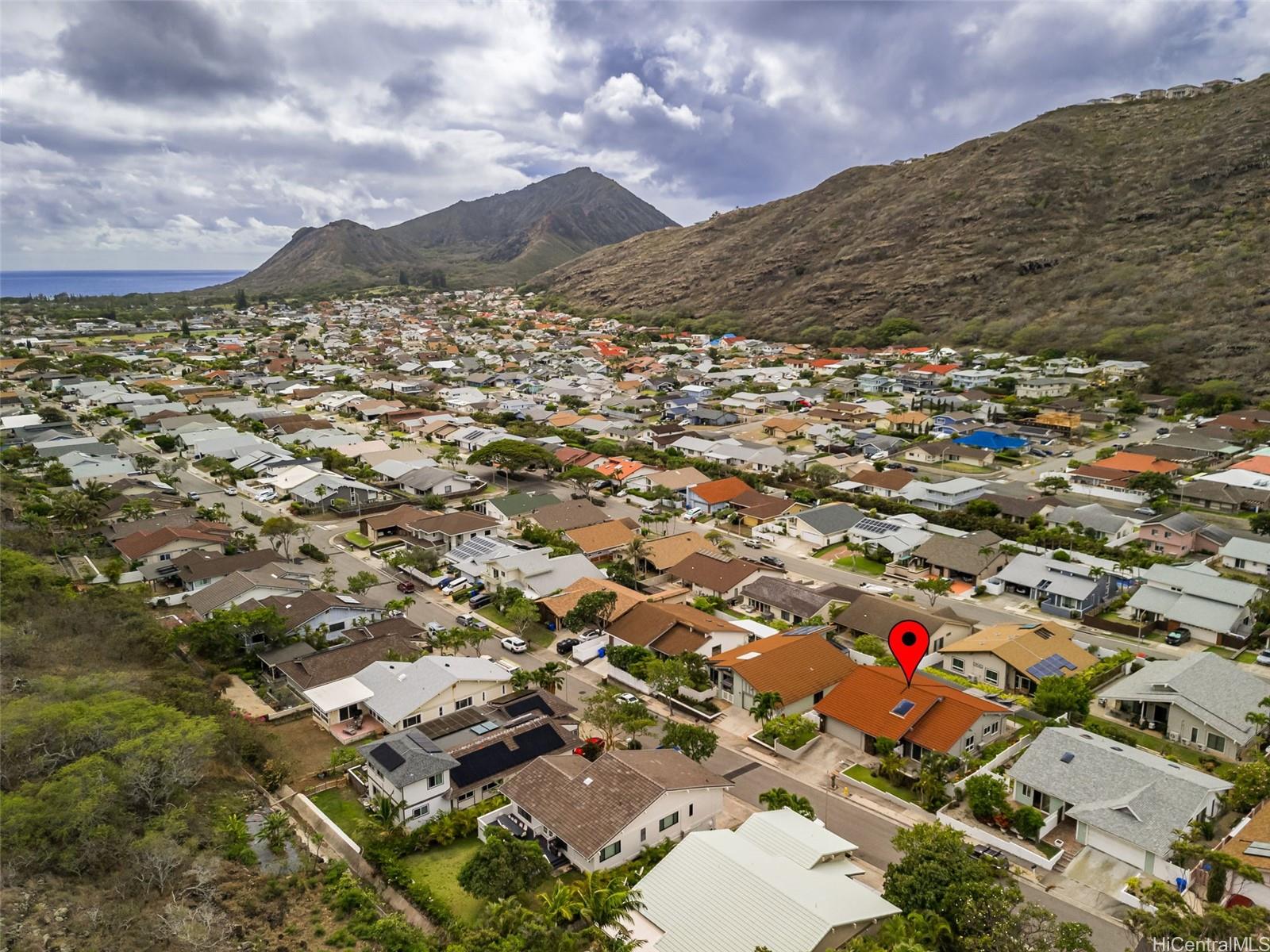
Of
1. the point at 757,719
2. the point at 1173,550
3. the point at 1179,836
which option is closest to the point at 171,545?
the point at 757,719

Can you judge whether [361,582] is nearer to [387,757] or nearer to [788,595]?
[387,757]

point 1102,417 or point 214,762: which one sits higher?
point 1102,417

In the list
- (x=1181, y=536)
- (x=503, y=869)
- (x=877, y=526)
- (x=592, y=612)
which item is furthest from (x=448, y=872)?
(x=1181, y=536)

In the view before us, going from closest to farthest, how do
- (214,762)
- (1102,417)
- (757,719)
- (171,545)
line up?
(214,762), (757,719), (171,545), (1102,417)

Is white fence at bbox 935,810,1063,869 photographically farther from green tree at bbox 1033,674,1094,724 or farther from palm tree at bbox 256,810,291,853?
palm tree at bbox 256,810,291,853

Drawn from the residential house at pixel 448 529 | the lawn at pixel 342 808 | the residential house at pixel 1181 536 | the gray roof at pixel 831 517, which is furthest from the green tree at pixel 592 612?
the residential house at pixel 1181 536

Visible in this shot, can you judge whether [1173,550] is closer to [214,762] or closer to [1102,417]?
[1102,417]

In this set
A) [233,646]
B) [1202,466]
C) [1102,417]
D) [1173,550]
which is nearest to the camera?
[233,646]

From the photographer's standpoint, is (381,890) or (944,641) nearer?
(381,890)
